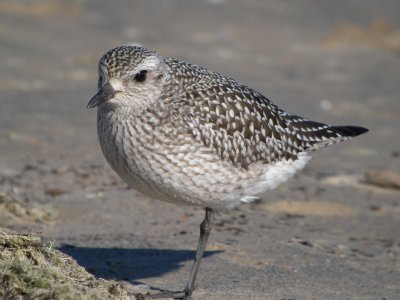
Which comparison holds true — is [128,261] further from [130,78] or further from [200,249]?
[130,78]

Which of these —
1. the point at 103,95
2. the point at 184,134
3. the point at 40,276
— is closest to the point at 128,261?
the point at 184,134

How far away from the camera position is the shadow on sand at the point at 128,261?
6.91 m

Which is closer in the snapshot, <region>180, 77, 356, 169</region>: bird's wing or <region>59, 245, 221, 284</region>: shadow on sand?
<region>180, 77, 356, 169</region>: bird's wing

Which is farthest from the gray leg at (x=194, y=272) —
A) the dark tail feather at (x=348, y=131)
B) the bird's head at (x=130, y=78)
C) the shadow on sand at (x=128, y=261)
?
the dark tail feather at (x=348, y=131)

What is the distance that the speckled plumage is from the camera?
6.30 meters

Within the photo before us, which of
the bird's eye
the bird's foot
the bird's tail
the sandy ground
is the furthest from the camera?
the bird's tail

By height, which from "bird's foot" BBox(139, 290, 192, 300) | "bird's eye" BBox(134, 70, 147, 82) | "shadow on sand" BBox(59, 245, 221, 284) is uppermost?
"bird's eye" BBox(134, 70, 147, 82)

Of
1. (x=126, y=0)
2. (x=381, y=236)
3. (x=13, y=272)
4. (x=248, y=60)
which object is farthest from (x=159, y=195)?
(x=126, y=0)

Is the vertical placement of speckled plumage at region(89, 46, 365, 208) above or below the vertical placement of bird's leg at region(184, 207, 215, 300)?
above

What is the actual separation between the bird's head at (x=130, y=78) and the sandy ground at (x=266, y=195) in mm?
1451

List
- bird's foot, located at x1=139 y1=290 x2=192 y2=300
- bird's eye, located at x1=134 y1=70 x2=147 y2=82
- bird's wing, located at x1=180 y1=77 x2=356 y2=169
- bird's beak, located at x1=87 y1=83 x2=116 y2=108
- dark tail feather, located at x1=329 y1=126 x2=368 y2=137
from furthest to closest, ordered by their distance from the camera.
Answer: dark tail feather, located at x1=329 y1=126 x2=368 y2=137
bird's wing, located at x1=180 y1=77 x2=356 y2=169
bird's eye, located at x1=134 y1=70 x2=147 y2=82
bird's foot, located at x1=139 y1=290 x2=192 y2=300
bird's beak, located at x1=87 y1=83 x2=116 y2=108

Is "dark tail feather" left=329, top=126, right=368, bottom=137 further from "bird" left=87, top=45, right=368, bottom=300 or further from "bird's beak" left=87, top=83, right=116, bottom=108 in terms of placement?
"bird's beak" left=87, top=83, right=116, bottom=108

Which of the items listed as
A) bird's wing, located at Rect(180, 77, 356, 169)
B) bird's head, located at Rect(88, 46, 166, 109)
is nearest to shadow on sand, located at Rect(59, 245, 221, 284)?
bird's wing, located at Rect(180, 77, 356, 169)

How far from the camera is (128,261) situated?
721cm
